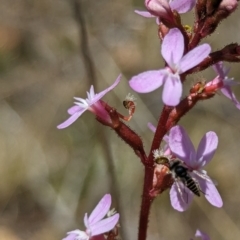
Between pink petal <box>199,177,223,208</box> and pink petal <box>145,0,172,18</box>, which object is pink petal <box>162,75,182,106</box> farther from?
pink petal <box>199,177,223,208</box>

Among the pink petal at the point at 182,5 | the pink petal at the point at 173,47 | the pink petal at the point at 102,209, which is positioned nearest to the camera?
the pink petal at the point at 173,47

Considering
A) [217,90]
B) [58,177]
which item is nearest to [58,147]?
[58,177]

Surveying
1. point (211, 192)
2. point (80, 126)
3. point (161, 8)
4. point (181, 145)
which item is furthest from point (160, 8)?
point (80, 126)

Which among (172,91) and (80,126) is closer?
(172,91)

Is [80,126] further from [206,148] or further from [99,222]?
[206,148]

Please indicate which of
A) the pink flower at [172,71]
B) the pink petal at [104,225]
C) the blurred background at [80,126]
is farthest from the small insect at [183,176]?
the blurred background at [80,126]

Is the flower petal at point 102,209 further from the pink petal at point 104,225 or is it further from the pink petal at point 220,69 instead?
the pink petal at point 220,69

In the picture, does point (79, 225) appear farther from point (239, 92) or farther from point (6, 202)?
point (239, 92)
